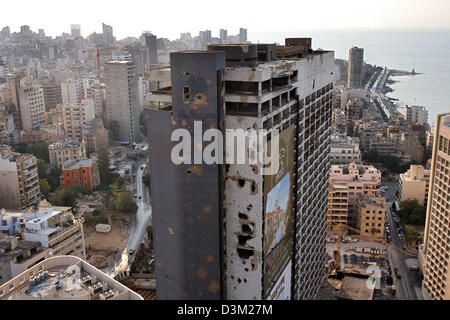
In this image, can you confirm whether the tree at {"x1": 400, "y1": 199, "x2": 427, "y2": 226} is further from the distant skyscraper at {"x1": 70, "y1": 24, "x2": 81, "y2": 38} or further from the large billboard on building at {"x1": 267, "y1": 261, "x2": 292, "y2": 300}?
the distant skyscraper at {"x1": 70, "y1": 24, "x2": 81, "y2": 38}

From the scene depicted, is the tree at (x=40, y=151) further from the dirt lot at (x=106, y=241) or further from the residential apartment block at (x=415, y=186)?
the residential apartment block at (x=415, y=186)

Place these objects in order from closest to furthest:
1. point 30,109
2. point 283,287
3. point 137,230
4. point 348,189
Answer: point 283,287 < point 137,230 < point 348,189 < point 30,109

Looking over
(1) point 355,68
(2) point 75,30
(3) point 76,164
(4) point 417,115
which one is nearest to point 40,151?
(3) point 76,164

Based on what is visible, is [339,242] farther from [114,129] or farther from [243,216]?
[114,129]

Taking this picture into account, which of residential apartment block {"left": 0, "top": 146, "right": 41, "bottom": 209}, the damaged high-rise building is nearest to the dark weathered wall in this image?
the damaged high-rise building

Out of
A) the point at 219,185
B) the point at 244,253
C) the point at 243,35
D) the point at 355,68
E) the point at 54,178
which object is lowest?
the point at 54,178

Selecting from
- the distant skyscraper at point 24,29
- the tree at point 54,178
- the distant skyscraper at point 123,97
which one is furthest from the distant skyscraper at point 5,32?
the tree at point 54,178

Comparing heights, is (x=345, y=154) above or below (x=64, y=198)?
above
